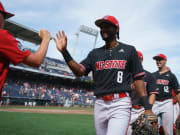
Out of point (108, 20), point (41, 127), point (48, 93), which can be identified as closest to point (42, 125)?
point (41, 127)

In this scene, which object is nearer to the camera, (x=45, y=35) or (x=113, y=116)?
(x=45, y=35)

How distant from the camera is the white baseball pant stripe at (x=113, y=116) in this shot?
Result: 2.51 meters

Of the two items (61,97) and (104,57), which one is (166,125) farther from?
(61,97)

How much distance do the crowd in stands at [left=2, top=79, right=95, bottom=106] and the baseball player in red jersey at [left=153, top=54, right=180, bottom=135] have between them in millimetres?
20223

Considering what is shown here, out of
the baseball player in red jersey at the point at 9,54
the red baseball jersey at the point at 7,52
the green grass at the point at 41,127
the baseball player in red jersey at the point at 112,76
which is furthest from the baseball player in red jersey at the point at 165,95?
the red baseball jersey at the point at 7,52

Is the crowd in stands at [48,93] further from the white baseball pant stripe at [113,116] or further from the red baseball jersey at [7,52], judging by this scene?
the red baseball jersey at [7,52]

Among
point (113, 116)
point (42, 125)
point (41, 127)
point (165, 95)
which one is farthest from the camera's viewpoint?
point (42, 125)

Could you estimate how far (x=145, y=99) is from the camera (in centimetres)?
272

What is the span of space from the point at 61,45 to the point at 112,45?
0.81 m

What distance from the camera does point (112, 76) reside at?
108 inches

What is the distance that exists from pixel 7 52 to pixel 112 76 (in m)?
1.42

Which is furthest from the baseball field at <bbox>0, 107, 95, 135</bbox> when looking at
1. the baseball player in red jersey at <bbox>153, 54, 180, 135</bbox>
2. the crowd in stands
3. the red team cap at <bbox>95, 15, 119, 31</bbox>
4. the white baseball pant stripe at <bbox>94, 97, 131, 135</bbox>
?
the crowd in stands

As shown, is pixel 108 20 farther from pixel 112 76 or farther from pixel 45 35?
pixel 45 35

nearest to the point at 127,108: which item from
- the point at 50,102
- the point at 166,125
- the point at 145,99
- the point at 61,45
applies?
the point at 145,99
